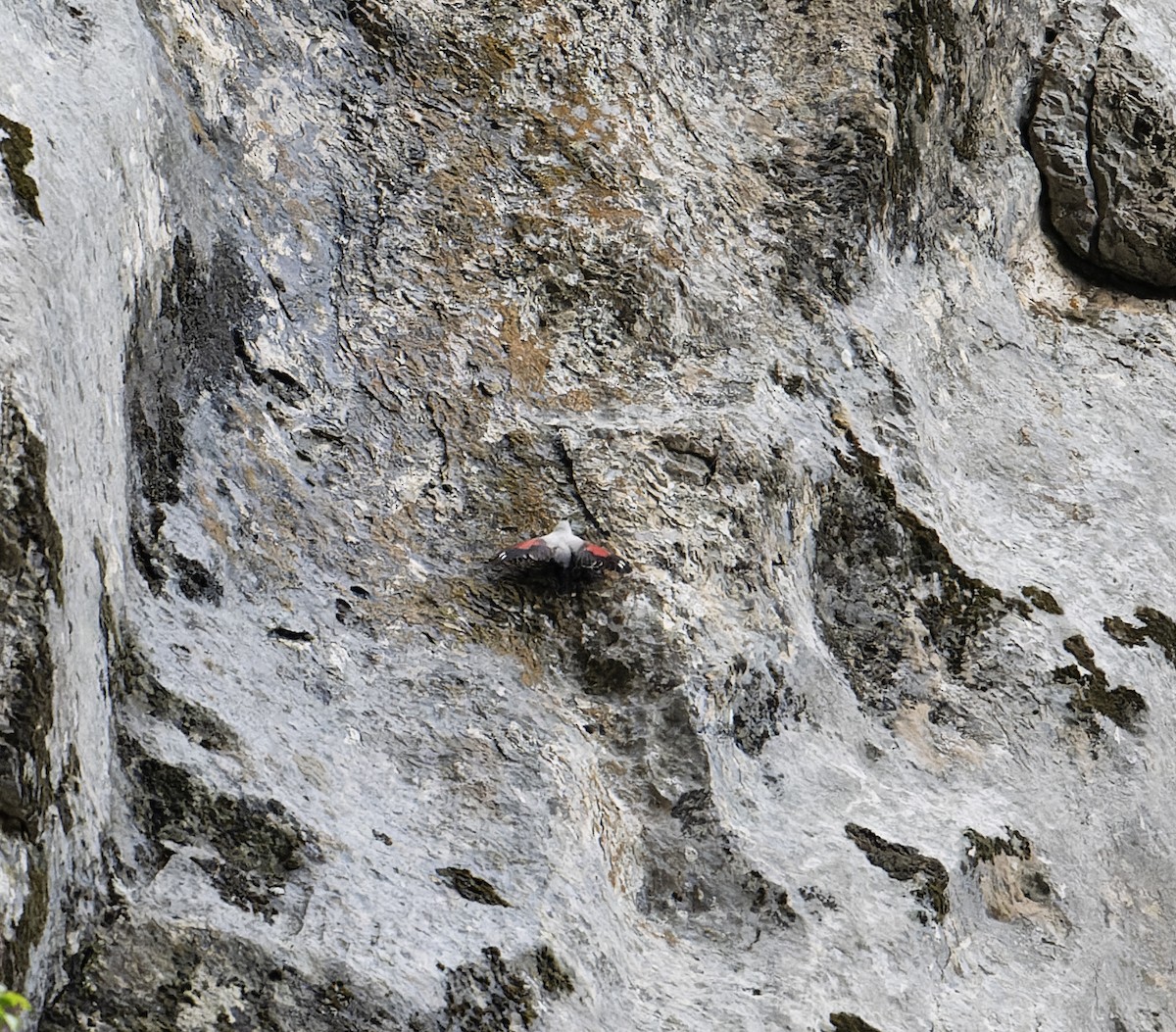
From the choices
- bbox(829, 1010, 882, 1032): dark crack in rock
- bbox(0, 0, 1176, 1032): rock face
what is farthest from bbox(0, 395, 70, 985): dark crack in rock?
bbox(829, 1010, 882, 1032): dark crack in rock

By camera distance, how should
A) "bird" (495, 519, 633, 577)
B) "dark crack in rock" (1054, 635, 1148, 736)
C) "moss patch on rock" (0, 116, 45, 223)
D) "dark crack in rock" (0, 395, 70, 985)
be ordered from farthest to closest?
"dark crack in rock" (1054, 635, 1148, 736)
"bird" (495, 519, 633, 577)
"moss patch on rock" (0, 116, 45, 223)
"dark crack in rock" (0, 395, 70, 985)

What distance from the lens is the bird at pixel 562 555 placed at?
1045 centimetres

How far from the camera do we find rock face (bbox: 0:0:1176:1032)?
24.7 ft

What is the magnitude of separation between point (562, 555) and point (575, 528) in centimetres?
70

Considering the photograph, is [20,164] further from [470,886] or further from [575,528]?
[470,886]

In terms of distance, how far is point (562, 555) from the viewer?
34.3 feet

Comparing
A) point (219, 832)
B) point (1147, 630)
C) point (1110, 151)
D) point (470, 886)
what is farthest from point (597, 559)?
point (1110, 151)

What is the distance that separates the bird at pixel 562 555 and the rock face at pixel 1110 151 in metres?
10.9

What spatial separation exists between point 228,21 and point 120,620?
6695 millimetres

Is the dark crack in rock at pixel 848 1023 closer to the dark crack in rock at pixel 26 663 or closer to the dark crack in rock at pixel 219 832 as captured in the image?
the dark crack in rock at pixel 219 832

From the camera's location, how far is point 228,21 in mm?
11531

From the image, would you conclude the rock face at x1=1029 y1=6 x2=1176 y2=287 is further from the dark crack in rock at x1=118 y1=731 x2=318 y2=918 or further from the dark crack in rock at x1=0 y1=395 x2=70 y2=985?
the dark crack in rock at x1=0 y1=395 x2=70 y2=985

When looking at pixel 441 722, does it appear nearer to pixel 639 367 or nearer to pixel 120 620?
pixel 120 620

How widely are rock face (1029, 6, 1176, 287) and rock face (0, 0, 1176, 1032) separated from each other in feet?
3.03
